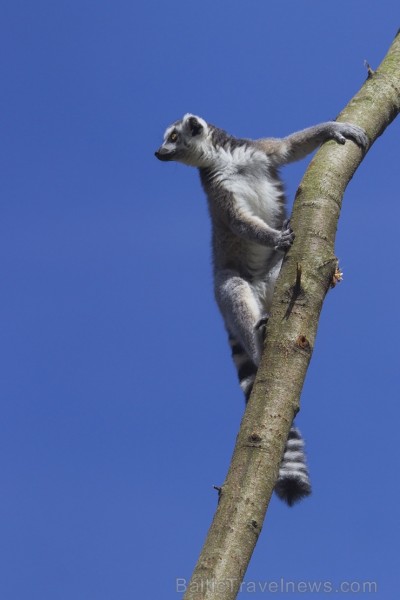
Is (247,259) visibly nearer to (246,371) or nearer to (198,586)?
(246,371)

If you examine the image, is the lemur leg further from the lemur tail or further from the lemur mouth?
the lemur mouth

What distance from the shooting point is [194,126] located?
8.09 m

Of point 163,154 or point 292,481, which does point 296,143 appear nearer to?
point 163,154

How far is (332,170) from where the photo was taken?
201 inches

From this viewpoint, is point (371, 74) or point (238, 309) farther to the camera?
point (238, 309)

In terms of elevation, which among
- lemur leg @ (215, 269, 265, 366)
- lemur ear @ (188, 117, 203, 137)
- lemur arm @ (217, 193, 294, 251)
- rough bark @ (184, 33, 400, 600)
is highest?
lemur ear @ (188, 117, 203, 137)

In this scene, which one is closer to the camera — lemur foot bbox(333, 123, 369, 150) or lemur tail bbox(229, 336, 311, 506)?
lemur tail bbox(229, 336, 311, 506)

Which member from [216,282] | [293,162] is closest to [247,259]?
[216,282]

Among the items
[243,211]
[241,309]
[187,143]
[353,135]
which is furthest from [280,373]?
[187,143]

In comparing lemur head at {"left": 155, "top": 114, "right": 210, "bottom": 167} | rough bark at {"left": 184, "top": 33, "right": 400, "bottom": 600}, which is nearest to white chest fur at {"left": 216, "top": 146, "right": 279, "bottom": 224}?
lemur head at {"left": 155, "top": 114, "right": 210, "bottom": 167}

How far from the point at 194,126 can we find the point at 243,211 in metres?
1.40

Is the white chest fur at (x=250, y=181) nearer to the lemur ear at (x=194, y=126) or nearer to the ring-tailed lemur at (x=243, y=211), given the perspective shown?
the ring-tailed lemur at (x=243, y=211)

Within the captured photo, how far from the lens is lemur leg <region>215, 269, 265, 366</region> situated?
6.54 metres

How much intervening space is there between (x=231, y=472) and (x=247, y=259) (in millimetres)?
3695
